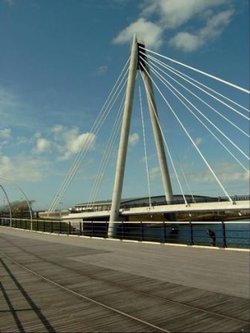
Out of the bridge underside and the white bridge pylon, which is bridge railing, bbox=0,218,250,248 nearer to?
the bridge underside

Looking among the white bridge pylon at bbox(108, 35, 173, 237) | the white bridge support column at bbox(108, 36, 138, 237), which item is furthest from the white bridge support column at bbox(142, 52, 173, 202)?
the white bridge support column at bbox(108, 36, 138, 237)

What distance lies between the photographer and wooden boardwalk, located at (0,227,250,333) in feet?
22.4

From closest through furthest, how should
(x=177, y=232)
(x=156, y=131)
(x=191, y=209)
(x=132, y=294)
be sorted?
(x=132, y=294) → (x=177, y=232) → (x=191, y=209) → (x=156, y=131)

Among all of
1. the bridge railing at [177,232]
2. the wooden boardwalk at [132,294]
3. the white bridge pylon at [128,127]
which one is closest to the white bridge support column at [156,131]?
the white bridge pylon at [128,127]

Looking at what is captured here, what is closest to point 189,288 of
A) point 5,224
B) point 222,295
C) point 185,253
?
point 222,295

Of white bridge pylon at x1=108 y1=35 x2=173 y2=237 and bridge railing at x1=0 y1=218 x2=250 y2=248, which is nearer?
bridge railing at x1=0 y1=218 x2=250 y2=248

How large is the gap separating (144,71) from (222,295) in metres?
34.7

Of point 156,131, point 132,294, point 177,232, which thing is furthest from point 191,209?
point 132,294

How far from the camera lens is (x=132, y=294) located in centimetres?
889

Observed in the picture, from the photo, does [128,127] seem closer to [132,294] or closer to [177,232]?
[177,232]

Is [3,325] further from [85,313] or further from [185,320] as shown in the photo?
[185,320]

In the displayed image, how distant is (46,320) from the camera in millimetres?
7289

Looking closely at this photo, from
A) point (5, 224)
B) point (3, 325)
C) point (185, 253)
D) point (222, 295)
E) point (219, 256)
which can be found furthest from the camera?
point (5, 224)

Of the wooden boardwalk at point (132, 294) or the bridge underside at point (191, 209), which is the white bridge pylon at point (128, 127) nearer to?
the bridge underside at point (191, 209)
